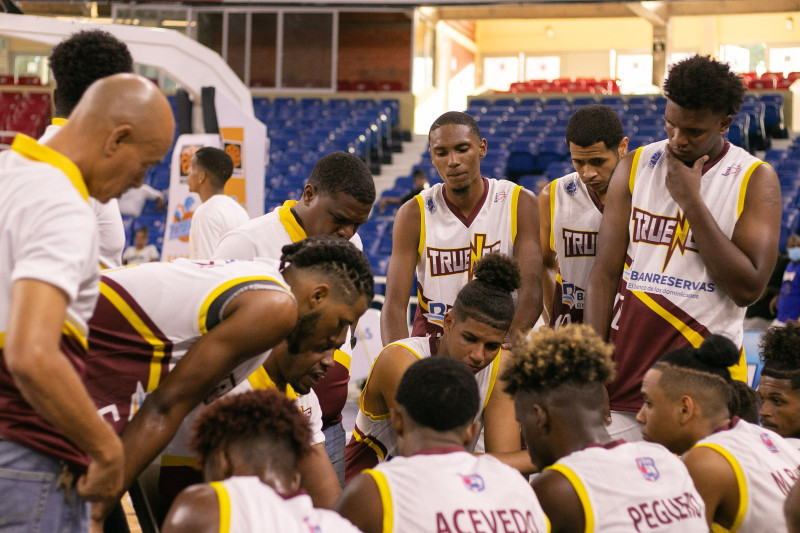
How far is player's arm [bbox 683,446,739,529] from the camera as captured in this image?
2.66 meters

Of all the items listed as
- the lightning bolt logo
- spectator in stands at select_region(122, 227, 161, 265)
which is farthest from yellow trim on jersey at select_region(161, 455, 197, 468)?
spectator in stands at select_region(122, 227, 161, 265)

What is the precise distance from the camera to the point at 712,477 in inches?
105

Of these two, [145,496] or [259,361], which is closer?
[259,361]

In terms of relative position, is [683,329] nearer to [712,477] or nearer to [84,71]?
[712,477]

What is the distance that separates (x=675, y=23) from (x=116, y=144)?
915 inches

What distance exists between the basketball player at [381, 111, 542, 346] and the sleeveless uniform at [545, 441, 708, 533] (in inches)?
62.1

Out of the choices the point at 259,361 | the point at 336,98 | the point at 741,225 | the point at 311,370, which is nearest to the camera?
the point at 259,361

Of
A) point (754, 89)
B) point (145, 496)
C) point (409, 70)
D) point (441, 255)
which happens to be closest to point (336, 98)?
point (409, 70)

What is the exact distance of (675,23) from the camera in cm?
2292

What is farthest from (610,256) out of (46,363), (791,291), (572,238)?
(791,291)

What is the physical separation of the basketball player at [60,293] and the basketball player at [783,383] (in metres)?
2.46

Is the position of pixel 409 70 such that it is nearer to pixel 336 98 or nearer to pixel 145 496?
pixel 336 98

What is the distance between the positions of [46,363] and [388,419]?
199 centimetres

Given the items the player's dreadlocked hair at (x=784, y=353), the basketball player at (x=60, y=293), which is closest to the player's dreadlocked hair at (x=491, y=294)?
the player's dreadlocked hair at (x=784, y=353)
